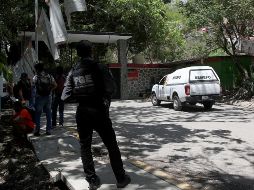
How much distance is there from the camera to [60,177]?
6.84m

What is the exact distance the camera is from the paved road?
6.81 metres

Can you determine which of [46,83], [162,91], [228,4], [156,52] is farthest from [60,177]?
[156,52]

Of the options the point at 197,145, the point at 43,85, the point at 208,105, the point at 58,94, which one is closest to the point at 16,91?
the point at 58,94

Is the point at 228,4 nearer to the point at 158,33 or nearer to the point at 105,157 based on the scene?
the point at 158,33

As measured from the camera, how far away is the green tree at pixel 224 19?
786 inches

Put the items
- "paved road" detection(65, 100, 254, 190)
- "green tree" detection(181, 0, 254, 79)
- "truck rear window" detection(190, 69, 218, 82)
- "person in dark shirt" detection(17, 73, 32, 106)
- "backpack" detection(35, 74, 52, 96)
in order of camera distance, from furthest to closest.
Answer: "green tree" detection(181, 0, 254, 79)
"truck rear window" detection(190, 69, 218, 82)
"person in dark shirt" detection(17, 73, 32, 106)
"backpack" detection(35, 74, 52, 96)
"paved road" detection(65, 100, 254, 190)

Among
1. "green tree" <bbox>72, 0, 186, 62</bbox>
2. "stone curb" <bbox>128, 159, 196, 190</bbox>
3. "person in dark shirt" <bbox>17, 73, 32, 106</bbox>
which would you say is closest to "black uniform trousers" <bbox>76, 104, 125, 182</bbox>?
"stone curb" <bbox>128, 159, 196, 190</bbox>

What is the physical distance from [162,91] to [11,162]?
39.3 ft

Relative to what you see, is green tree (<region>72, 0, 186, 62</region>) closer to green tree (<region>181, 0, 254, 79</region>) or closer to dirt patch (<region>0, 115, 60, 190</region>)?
green tree (<region>181, 0, 254, 79</region>)

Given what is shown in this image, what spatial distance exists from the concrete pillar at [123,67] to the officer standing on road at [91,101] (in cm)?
2019

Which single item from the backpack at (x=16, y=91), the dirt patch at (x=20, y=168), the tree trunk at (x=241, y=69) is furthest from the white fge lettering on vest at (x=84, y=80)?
the tree trunk at (x=241, y=69)

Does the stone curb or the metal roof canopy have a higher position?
the metal roof canopy

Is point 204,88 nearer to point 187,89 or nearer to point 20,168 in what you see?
point 187,89

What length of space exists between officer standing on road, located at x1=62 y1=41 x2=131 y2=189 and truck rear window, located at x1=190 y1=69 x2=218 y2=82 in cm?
1197
